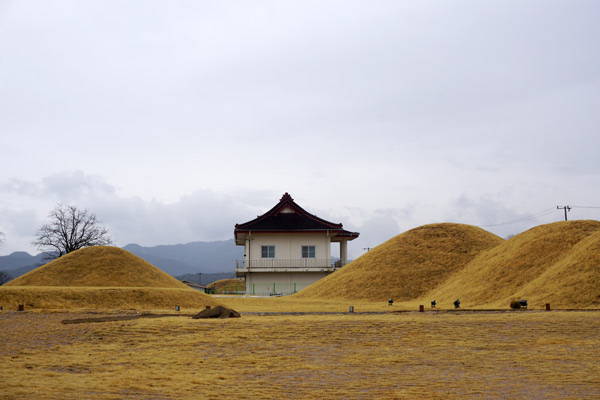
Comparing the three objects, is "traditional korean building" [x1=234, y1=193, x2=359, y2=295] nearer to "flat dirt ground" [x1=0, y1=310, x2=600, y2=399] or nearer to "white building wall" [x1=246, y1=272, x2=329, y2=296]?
"white building wall" [x1=246, y1=272, x2=329, y2=296]

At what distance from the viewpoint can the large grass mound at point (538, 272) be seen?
24.9 metres

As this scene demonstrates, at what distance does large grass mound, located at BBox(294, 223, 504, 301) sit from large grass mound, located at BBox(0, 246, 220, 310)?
36.8 ft

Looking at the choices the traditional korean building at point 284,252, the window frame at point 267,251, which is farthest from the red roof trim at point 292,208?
the window frame at point 267,251

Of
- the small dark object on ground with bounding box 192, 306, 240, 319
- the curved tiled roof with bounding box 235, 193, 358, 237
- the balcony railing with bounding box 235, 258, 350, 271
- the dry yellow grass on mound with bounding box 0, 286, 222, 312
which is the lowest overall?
the small dark object on ground with bounding box 192, 306, 240, 319

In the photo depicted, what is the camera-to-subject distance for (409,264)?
4025 cm

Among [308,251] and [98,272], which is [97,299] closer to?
[98,272]

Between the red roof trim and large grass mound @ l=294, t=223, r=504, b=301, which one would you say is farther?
the red roof trim

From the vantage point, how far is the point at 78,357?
12969 millimetres

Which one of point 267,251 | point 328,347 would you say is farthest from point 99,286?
point 328,347

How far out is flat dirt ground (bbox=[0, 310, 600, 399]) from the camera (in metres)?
9.33

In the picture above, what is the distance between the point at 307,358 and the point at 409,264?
1121 inches

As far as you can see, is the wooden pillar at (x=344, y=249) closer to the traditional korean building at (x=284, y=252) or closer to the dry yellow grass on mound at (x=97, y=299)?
the traditional korean building at (x=284, y=252)

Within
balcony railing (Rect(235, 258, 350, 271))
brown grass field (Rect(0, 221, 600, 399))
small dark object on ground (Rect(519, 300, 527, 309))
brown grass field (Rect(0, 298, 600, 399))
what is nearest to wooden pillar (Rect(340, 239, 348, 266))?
balcony railing (Rect(235, 258, 350, 271))

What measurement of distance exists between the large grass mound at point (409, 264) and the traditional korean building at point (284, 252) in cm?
639
